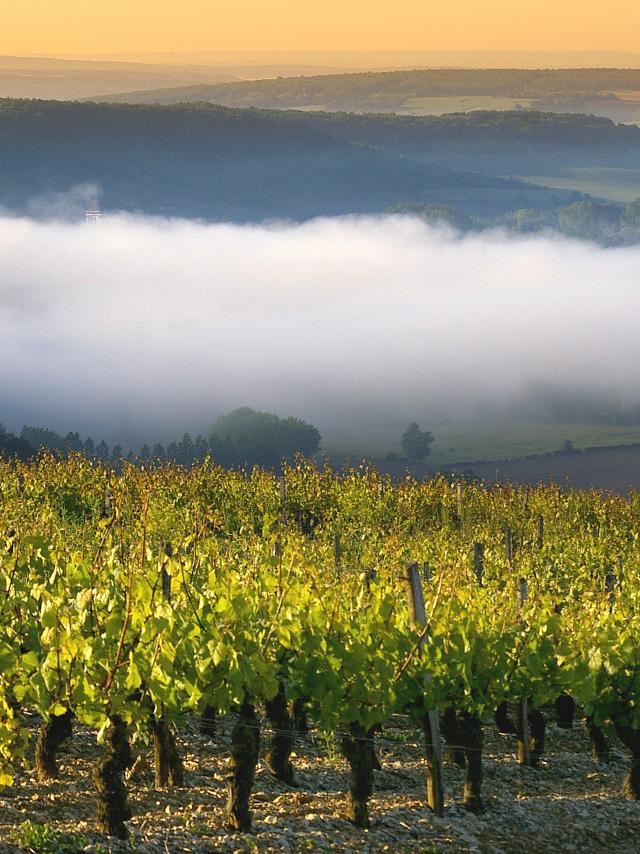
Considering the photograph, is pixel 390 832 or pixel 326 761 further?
pixel 326 761

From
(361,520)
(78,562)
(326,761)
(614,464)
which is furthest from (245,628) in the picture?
(614,464)

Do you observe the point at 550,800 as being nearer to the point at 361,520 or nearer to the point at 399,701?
the point at 399,701

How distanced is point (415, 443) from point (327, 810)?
113 m

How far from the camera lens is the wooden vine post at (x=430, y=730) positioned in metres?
10.8

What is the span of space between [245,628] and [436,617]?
6.50 feet

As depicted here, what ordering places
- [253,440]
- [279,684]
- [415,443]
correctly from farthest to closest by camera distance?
1. [415,443]
2. [253,440]
3. [279,684]

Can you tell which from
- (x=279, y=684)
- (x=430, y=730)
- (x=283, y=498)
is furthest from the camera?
(x=283, y=498)

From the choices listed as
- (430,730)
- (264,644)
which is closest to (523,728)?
(430,730)

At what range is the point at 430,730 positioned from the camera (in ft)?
36.7

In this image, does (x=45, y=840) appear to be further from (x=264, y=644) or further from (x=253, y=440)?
(x=253, y=440)

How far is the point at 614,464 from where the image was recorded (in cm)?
11594

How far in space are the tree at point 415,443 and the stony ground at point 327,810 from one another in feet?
359

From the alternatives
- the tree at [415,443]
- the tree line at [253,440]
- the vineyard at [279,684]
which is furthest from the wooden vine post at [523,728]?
the tree at [415,443]

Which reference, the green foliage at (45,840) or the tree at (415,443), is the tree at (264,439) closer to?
the tree at (415,443)
